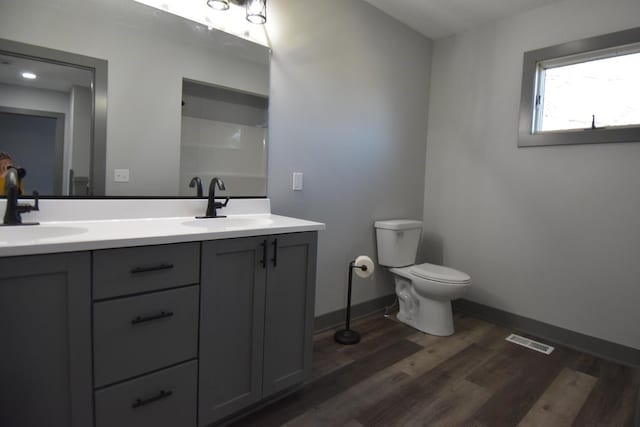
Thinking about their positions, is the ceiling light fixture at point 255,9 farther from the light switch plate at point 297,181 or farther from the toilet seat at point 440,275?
the toilet seat at point 440,275

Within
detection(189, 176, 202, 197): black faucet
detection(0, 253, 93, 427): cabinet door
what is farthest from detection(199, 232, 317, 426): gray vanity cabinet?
detection(189, 176, 202, 197): black faucet

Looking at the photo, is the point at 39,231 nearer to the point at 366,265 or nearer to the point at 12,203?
the point at 12,203

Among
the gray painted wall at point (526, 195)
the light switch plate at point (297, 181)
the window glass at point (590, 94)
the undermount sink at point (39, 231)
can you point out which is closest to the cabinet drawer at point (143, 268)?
the undermount sink at point (39, 231)

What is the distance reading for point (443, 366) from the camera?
2.07 meters

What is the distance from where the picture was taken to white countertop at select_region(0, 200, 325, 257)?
100cm

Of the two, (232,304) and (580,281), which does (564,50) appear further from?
(232,304)

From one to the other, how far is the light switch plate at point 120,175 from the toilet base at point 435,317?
2.11m

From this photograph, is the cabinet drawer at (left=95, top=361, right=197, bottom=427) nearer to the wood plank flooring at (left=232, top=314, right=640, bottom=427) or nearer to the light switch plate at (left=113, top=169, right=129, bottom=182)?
the wood plank flooring at (left=232, top=314, right=640, bottom=427)

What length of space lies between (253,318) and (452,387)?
3.93 feet

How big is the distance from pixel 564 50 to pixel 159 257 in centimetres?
290

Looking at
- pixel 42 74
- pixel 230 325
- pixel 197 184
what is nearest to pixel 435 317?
pixel 230 325

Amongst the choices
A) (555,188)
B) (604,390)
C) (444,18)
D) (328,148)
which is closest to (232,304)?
(328,148)

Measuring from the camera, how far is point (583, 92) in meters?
2.42

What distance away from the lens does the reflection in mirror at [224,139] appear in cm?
183
